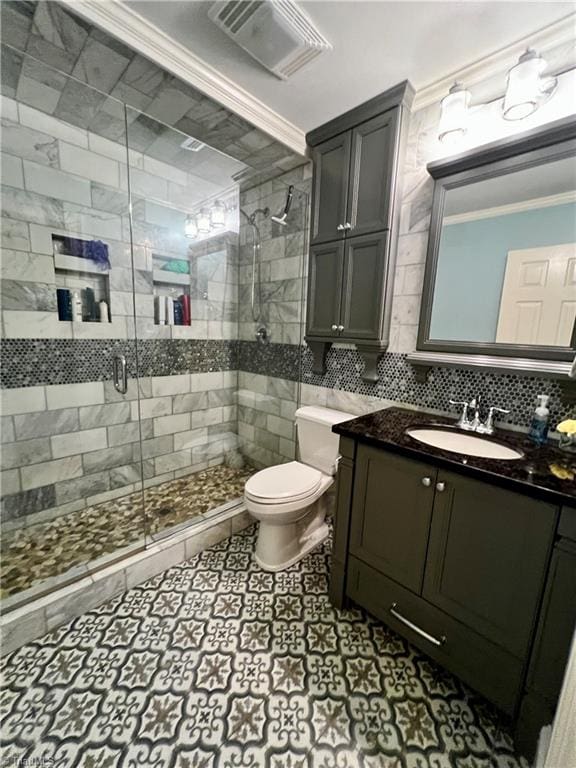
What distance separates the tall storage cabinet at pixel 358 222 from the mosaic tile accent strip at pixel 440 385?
11cm

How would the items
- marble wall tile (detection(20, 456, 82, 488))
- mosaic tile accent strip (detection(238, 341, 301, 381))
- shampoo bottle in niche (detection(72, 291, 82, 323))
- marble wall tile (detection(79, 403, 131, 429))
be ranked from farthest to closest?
mosaic tile accent strip (detection(238, 341, 301, 381))
marble wall tile (detection(79, 403, 131, 429))
shampoo bottle in niche (detection(72, 291, 82, 323))
marble wall tile (detection(20, 456, 82, 488))

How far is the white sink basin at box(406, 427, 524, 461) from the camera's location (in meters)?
1.25

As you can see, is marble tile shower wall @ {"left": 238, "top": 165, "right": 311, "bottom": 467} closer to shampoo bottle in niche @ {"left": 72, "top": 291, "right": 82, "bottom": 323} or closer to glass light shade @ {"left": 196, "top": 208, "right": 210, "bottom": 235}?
glass light shade @ {"left": 196, "top": 208, "right": 210, "bottom": 235}

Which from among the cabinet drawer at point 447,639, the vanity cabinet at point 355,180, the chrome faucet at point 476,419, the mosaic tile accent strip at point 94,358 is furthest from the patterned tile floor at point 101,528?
the vanity cabinet at point 355,180

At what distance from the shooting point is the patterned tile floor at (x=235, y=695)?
37.8 inches

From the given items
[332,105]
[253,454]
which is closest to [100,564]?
[253,454]

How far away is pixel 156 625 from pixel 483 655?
1318mm

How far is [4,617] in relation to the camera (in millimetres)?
1236

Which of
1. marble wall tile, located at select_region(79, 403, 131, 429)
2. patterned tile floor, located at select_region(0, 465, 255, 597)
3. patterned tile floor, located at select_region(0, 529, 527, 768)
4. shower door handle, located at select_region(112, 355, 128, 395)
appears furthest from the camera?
shower door handle, located at select_region(112, 355, 128, 395)

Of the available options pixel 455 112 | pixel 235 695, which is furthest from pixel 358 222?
pixel 235 695

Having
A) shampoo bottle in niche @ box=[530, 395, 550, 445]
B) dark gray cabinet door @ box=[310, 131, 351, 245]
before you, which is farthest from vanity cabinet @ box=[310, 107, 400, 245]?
shampoo bottle in niche @ box=[530, 395, 550, 445]

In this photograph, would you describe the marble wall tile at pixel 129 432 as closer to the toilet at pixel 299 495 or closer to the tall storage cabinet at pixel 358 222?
the toilet at pixel 299 495

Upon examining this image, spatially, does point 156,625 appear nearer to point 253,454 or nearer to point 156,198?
point 253,454

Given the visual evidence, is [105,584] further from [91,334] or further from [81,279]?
[81,279]
